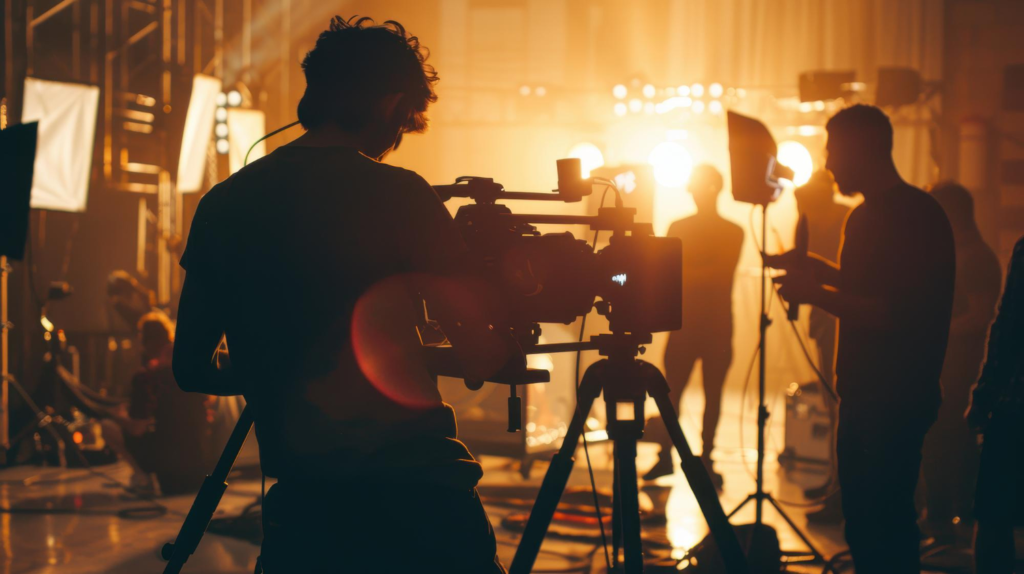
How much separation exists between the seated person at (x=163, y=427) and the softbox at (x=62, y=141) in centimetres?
179

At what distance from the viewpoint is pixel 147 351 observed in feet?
14.1

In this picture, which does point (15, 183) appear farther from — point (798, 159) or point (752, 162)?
point (798, 159)

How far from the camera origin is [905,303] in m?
2.05

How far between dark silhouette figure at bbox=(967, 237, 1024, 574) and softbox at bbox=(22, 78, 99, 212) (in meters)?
5.32

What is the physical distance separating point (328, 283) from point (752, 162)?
196 cm

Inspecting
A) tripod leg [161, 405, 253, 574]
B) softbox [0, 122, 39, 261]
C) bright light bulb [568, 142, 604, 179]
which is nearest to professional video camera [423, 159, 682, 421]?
tripod leg [161, 405, 253, 574]

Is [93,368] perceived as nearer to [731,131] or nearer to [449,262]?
[731,131]

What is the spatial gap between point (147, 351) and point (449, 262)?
367 centimetres

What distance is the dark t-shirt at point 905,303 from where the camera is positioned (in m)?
2.04

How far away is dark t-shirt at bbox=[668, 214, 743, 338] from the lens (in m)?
4.40

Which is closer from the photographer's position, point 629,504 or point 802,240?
point 629,504

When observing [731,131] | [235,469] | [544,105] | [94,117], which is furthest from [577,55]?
[731,131]

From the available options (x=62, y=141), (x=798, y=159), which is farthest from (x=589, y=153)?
(x=62, y=141)

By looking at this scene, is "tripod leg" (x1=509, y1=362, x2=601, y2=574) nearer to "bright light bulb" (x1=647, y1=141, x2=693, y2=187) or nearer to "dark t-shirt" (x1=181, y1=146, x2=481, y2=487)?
"dark t-shirt" (x1=181, y1=146, x2=481, y2=487)
